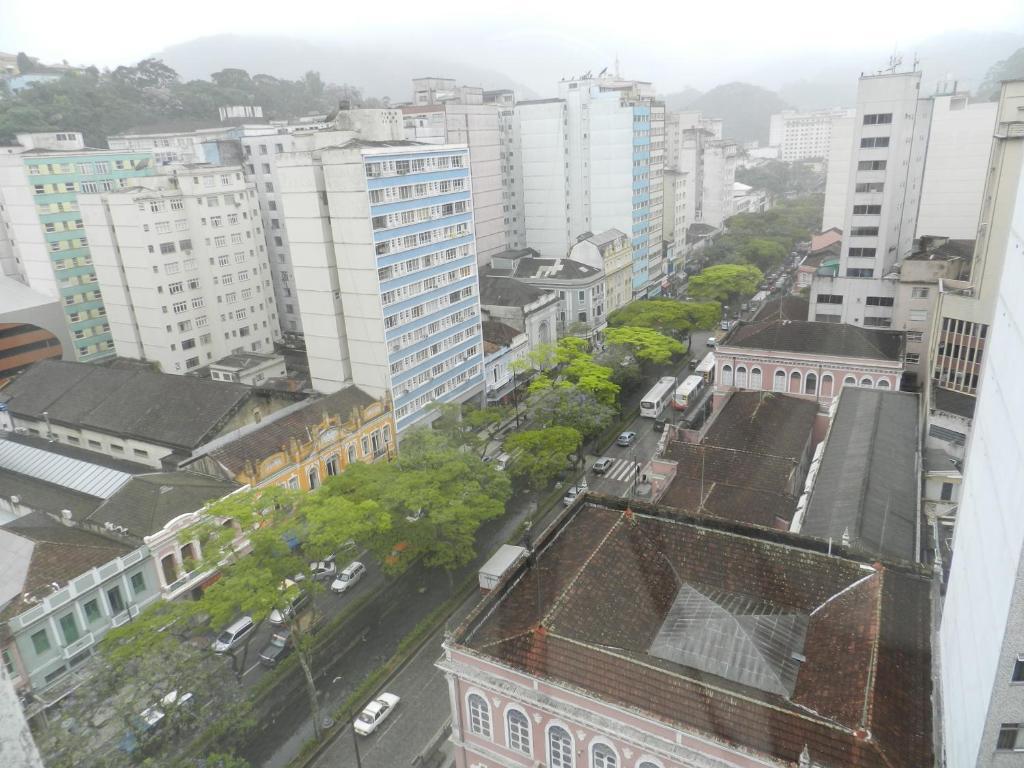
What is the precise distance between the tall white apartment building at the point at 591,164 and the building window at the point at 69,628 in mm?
69518

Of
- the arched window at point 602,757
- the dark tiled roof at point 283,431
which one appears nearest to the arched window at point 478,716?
the arched window at point 602,757

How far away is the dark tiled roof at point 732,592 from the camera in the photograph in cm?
1798

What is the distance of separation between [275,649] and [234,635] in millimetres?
2200

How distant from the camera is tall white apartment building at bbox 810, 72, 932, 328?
2047 inches

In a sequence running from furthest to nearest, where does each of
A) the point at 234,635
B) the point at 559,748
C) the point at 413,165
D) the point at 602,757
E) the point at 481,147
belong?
1. the point at 481,147
2. the point at 413,165
3. the point at 234,635
4. the point at 559,748
5. the point at 602,757

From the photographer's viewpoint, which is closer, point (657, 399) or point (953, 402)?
point (953, 402)

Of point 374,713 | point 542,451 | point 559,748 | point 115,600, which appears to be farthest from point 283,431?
point 559,748

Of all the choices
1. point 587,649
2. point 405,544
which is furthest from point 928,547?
point 405,544

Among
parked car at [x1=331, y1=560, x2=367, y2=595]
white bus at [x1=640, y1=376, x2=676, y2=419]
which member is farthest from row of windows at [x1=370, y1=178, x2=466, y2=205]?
white bus at [x1=640, y1=376, x2=676, y2=419]

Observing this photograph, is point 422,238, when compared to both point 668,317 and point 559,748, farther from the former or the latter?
point 559,748

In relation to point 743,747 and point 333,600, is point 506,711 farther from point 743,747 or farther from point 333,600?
point 333,600

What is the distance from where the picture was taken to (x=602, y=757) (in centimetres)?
2042

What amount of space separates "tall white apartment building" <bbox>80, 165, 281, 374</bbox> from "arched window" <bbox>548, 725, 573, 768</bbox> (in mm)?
48814

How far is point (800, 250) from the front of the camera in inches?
4599
